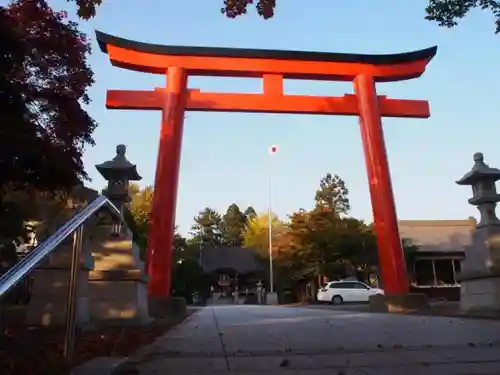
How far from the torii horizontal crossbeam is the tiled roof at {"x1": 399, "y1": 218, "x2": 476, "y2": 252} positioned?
16615 mm

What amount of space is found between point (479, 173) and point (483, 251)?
1.94 m

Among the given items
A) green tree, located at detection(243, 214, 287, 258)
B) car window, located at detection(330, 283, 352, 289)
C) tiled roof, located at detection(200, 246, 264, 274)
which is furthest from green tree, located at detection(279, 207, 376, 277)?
tiled roof, located at detection(200, 246, 264, 274)

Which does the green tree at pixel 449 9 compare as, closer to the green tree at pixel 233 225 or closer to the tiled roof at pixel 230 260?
the tiled roof at pixel 230 260

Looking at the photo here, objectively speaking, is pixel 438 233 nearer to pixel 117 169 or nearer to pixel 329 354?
pixel 117 169

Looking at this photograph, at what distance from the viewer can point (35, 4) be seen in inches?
337

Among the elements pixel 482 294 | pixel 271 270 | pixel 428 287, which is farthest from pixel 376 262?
pixel 482 294

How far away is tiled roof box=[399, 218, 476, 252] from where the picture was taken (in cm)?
2884

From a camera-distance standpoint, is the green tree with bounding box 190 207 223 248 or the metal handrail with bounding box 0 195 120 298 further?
the green tree with bounding box 190 207 223 248

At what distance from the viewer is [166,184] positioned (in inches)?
471

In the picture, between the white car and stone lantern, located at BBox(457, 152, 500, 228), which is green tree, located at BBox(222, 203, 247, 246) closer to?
the white car

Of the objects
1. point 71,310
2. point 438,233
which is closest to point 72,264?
point 71,310

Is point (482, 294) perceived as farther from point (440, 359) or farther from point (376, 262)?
point (376, 262)

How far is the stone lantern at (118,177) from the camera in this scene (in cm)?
862

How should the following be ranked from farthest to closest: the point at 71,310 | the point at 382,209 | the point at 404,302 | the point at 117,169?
the point at 382,209
the point at 404,302
the point at 117,169
the point at 71,310
